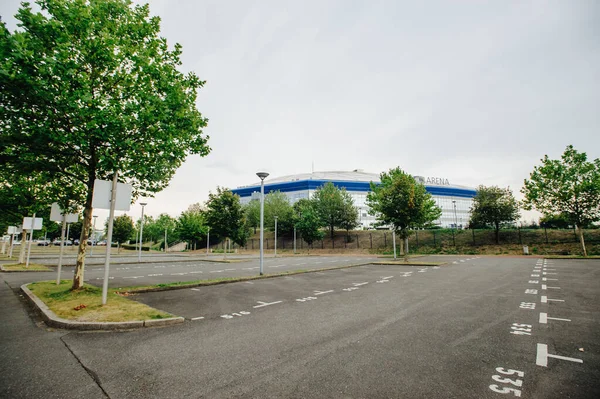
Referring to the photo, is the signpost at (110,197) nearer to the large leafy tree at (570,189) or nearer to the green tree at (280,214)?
the large leafy tree at (570,189)

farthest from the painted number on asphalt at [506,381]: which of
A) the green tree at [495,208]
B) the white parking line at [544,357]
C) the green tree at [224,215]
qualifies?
the green tree at [495,208]

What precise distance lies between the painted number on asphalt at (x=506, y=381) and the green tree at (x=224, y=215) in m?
24.7

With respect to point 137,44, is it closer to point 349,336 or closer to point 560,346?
point 349,336

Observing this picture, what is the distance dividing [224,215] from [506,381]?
24960 millimetres

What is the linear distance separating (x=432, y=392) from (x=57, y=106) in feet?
33.2

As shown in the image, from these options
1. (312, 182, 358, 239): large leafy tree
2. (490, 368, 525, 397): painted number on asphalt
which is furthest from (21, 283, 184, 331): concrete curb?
(312, 182, 358, 239): large leafy tree

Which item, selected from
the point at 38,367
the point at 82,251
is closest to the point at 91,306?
the point at 82,251

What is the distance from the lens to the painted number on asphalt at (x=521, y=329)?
17.1ft

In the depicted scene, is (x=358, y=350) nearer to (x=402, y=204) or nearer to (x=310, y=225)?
(x=402, y=204)

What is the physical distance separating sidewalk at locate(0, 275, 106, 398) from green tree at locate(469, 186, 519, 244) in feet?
141

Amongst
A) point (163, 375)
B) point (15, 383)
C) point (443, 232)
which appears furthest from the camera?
point (443, 232)

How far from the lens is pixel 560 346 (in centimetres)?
449

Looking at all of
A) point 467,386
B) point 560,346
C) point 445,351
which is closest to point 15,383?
point 467,386

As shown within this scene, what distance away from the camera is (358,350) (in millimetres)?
4344
